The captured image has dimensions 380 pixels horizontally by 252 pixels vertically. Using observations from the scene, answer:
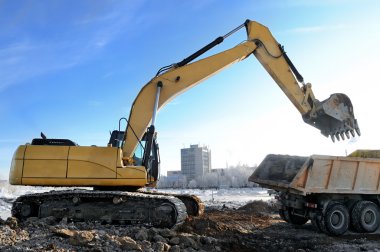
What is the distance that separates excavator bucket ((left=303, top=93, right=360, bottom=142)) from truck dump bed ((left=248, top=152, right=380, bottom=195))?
0.78 m

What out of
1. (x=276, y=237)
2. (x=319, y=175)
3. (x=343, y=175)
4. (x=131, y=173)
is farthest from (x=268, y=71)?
(x=131, y=173)

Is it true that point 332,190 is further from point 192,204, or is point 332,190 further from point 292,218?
point 192,204

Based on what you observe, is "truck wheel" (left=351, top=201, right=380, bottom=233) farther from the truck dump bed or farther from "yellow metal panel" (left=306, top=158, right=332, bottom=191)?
"yellow metal panel" (left=306, top=158, right=332, bottom=191)

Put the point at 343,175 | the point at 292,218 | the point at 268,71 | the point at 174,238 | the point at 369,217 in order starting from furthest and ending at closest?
the point at 292,218 < the point at 268,71 < the point at 369,217 < the point at 343,175 < the point at 174,238

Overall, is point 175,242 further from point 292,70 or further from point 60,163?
point 292,70

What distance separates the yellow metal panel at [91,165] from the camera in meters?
9.53

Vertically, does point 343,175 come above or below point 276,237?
above

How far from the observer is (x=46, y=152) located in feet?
31.8

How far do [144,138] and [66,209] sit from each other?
2.75m

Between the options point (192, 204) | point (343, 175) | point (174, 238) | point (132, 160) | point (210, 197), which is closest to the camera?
point (174, 238)

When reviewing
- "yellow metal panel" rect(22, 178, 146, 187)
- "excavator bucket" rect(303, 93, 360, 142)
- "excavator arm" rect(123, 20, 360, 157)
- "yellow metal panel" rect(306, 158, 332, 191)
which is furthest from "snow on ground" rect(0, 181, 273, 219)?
"excavator bucket" rect(303, 93, 360, 142)

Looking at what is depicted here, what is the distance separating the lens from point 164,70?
11367mm

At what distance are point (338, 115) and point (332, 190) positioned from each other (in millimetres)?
2180

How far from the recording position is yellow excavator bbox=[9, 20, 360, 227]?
9.52 metres
